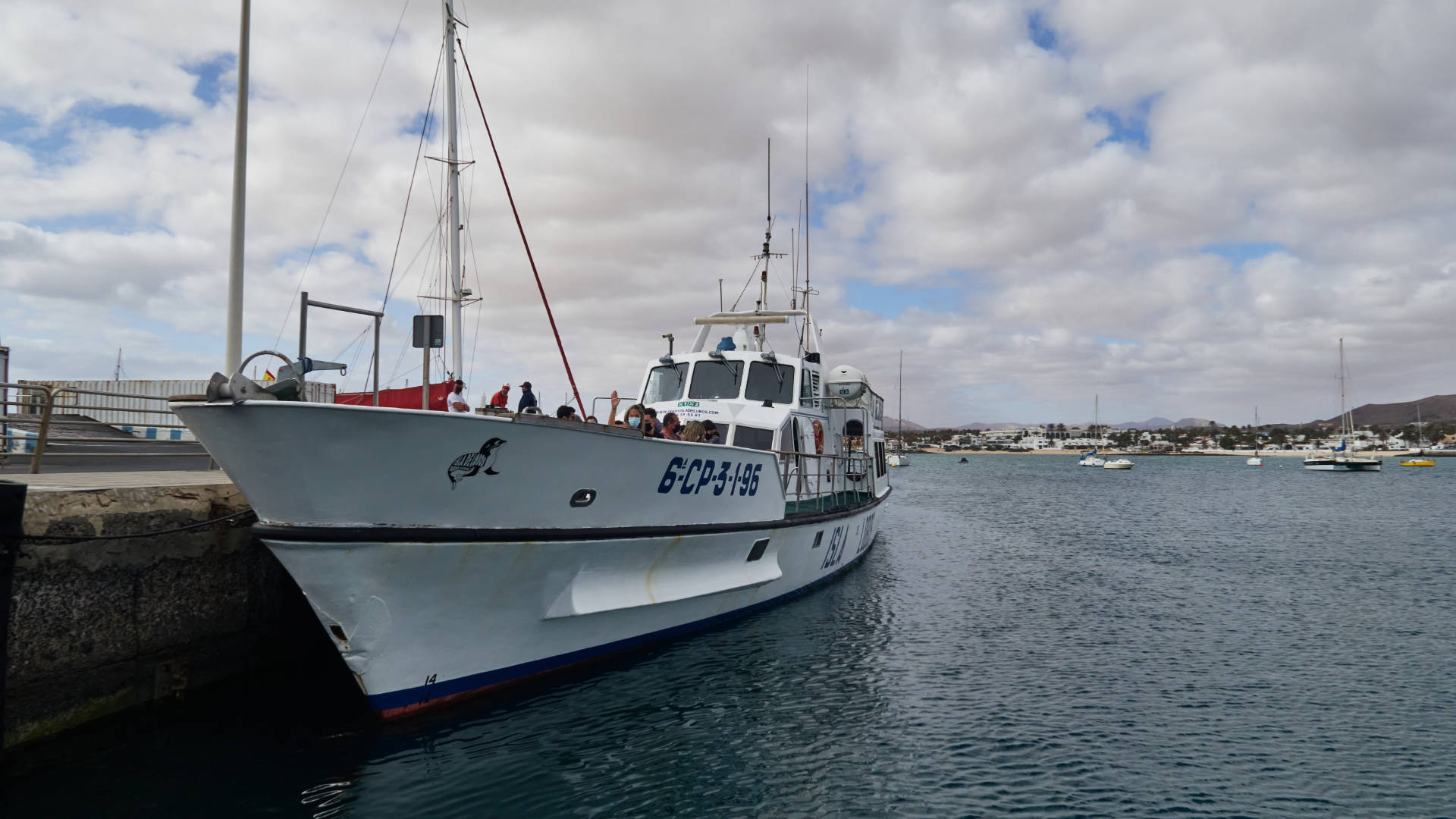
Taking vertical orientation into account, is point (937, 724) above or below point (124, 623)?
below

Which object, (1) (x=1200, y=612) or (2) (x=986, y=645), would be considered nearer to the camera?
(2) (x=986, y=645)

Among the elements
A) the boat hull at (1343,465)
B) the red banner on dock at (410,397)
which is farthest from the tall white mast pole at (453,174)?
the boat hull at (1343,465)

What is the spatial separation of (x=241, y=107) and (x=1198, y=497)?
4810 cm

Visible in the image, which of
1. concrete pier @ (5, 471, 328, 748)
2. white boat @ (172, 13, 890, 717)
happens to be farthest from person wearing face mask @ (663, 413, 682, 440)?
concrete pier @ (5, 471, 328, 748)

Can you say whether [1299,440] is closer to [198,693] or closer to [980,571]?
[980,571]

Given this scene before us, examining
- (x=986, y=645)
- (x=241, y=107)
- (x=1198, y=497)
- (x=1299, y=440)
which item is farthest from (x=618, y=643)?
(x=1299, y=440)

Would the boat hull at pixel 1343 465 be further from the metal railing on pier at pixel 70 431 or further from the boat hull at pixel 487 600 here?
the metal railing on pier at pixel 70 431

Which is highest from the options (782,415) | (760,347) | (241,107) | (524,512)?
(241,107)

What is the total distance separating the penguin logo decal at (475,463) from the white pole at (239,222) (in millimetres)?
2509

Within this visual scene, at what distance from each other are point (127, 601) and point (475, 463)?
320 centimetres

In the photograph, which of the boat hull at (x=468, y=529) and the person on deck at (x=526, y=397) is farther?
the person on deck at (x=526, y=397)

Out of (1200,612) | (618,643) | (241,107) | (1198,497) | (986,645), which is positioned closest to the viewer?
(241,107)

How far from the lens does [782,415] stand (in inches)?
452

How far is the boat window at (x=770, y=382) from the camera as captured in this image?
1195cm
